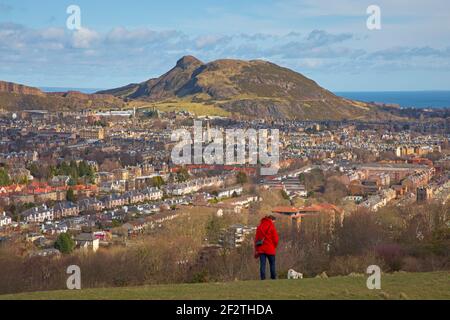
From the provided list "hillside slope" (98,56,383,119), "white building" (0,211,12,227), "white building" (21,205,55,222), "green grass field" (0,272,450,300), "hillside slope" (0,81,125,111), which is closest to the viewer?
"green grass field" (0,272,450,300)

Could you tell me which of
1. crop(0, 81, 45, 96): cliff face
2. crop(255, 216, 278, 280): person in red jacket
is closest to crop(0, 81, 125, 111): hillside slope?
crop(0, 81, 45, 96): cliff face

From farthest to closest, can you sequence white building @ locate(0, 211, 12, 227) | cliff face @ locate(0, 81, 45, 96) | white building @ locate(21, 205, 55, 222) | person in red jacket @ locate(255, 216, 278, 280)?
cliff face @ locate(0, 81, 45, 96) → white building @ locate(21, 205, 55, 222) → white building @ locate(0, 211, 12, 227) → person in red jacket @ locate(255, 216, 278, 280)

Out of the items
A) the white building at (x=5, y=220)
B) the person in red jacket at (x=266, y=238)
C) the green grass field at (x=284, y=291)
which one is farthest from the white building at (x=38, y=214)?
the person in red jacket at (x=266, y=238)

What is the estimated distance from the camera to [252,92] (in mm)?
151250

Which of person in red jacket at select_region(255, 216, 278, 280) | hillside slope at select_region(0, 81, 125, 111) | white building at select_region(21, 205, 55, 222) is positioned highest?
hillside slope at select_region(0, 81, 125, 111)

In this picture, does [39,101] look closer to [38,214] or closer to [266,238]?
[38,214]

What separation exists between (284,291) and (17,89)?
5409 inches

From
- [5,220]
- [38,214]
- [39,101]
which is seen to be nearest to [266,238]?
[5,220]

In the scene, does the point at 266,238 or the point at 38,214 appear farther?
the point at 38,214

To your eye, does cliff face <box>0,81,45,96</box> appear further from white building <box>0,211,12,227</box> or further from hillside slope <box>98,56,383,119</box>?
white building <box>0,211,12,227</box>

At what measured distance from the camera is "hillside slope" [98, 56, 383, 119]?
5404 inches

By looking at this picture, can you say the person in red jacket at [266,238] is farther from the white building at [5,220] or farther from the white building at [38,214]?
the white building at [38,214]

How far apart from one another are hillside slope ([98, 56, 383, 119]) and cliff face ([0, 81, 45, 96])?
26863 mm

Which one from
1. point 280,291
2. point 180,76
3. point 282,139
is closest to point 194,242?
point 280,291
